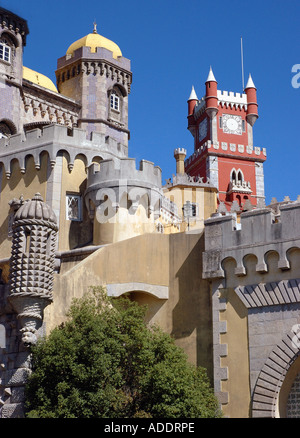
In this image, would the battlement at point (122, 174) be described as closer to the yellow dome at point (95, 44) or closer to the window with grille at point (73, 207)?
the window with grille at point (73, 207)

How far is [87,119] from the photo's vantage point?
1738 inches

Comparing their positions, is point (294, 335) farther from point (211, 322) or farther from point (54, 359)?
point (54, 359)

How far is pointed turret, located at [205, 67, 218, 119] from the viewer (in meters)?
78.6

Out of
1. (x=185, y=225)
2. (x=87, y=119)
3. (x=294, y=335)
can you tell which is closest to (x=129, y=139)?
(x=87, y=119)

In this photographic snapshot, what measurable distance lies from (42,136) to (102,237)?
597 cm

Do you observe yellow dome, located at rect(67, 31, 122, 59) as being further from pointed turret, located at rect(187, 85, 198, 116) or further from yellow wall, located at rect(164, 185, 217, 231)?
pointed turret, located at rect(187, 85, 198, 116)

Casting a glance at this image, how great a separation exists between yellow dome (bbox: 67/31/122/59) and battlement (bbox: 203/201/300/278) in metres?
22.2

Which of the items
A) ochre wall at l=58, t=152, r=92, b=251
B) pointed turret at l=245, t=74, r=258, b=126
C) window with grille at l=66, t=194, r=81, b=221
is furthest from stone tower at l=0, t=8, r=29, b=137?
pointed turret at l=245, t=74, r=258, b=126

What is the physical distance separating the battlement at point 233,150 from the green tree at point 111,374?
53.8 meters

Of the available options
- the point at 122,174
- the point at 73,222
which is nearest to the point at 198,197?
the point at 73,222

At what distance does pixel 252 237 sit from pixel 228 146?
53.5 m

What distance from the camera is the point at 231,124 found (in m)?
79.1

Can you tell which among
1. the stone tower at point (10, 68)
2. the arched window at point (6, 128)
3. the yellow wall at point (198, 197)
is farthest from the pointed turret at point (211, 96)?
the arched window at point (6, 128)
